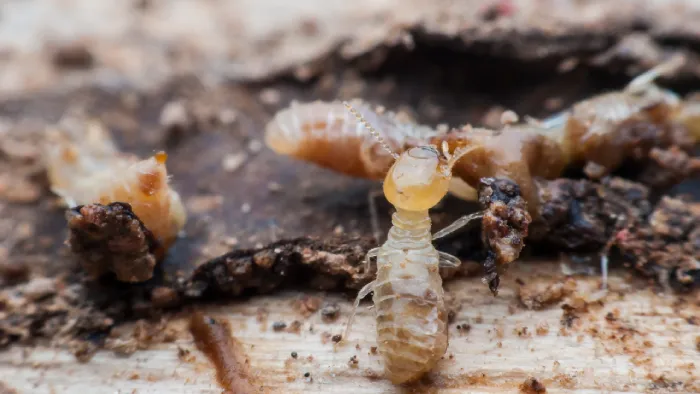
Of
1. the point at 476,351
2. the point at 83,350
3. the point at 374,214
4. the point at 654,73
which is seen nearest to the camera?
the point at 476,351

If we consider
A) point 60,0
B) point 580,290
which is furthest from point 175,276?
point 60,0

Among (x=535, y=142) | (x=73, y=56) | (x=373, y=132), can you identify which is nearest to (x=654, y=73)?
(x=535, y=142)

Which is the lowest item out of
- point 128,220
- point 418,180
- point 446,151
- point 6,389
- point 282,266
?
point 6,389

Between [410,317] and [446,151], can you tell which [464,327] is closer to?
[410,317]

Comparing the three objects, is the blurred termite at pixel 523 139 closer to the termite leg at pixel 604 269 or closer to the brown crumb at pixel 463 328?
the termite leg at pixel 604 269

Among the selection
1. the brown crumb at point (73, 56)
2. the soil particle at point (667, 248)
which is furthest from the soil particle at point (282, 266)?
the brown crumb at point (73, 56)

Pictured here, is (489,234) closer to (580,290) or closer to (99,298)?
(580,290)
